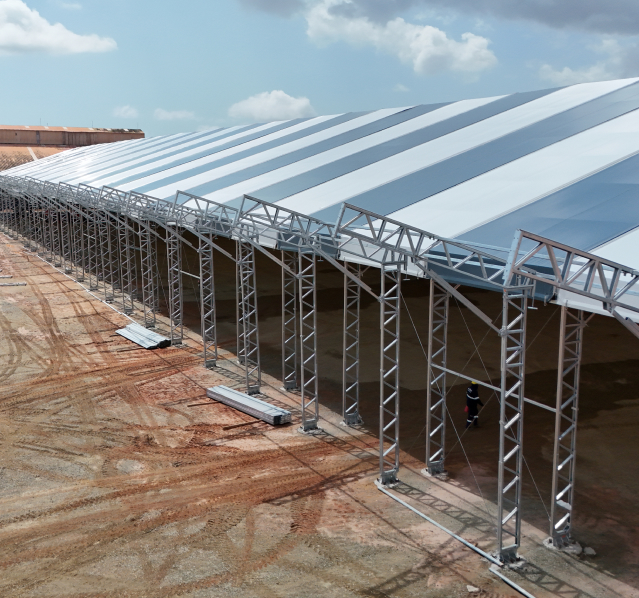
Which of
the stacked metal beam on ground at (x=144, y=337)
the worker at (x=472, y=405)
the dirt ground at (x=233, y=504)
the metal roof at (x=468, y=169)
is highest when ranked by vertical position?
the metal roof at (x=468, y=169)

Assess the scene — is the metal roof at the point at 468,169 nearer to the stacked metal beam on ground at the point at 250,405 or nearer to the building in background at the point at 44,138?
the stacked metal beam on ground at the point at 250,405

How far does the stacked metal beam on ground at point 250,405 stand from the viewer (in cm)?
2066

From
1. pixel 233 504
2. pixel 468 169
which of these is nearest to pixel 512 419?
pixel 233 504

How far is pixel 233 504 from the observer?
15727mm

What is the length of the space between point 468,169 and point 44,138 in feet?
315

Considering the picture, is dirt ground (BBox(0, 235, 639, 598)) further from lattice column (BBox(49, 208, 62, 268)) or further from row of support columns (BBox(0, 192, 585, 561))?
lattice column (BBox(49, 208, 62, 268))

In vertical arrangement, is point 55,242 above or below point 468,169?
below

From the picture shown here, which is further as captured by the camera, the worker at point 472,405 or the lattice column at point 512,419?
the worker at point 472,405

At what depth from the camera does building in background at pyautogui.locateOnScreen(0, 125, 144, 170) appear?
10000 cm

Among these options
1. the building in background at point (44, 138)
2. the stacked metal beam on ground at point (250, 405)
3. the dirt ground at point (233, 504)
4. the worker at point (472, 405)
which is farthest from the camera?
the building in background at point (44, 138)

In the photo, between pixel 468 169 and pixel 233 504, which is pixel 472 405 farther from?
pixel 233 504

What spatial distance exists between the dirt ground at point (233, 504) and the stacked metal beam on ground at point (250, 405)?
286mm

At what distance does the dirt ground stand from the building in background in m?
84.4

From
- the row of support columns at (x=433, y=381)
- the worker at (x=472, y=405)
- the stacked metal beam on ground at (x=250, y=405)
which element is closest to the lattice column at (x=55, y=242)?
the row of support columns at (x=433, y=381)
